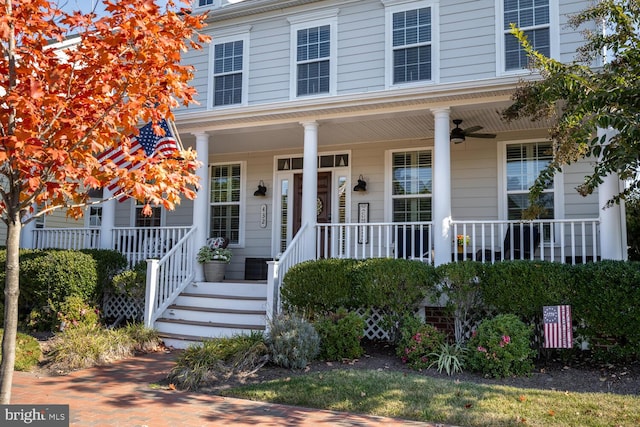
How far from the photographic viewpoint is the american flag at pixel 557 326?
6852 mm

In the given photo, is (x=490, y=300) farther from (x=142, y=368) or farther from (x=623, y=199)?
(x=142, y=368)

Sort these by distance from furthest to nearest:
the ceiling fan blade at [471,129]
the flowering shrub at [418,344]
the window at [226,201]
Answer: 1. the window at [226,201]
2. the ceiling fan blade at [471,129]
3. the flowering shrub at [418,344]

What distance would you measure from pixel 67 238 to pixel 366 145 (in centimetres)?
682

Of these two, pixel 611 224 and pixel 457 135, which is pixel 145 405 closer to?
pixel 611 224

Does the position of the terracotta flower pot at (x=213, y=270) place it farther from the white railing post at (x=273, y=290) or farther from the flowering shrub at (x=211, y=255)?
the white railing post at (x=273, y=290)

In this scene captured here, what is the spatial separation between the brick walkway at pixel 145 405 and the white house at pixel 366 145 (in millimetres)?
2392

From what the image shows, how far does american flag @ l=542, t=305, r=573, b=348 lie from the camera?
6.85 meters

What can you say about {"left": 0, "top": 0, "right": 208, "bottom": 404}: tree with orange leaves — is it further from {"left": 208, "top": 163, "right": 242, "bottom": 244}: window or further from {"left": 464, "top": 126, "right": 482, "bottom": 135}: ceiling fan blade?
{"left": 208, "top": 163, "right": 242, "bottom": 244}: window

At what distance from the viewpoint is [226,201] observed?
12859 millimetres

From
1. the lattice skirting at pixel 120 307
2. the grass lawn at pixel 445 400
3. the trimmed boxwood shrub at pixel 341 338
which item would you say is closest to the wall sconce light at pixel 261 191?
the lattice skirting at pixel 120 307

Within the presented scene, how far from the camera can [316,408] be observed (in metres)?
5.35

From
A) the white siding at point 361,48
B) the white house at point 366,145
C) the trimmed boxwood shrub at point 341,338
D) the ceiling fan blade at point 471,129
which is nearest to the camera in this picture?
the trimmed boxwood shrub at point 341,338

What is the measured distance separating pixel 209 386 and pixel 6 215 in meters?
3.11

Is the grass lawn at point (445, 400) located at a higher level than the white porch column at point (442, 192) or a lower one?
lower
